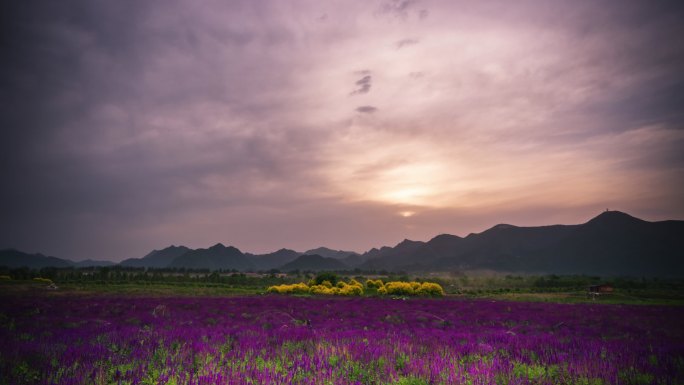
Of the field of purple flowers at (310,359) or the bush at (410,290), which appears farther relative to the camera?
the bush at (410,290)

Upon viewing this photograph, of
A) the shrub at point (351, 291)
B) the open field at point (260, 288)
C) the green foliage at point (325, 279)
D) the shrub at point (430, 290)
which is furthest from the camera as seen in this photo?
the green foliage at point (325, 279)

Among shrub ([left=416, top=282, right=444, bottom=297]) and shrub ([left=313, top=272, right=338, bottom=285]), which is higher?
shrub ([left=313, top=272, right=338, bottom=285])

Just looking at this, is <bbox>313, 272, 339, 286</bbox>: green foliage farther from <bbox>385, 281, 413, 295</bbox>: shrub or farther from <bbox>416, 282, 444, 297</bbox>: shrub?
<bbox>416, 282, 444, 297</bbox>: shrub

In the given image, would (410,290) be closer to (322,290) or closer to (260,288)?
(322,290)

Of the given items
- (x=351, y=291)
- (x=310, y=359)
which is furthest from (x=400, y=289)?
(x=310, y=359)

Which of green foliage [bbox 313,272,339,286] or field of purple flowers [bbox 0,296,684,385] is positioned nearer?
field of purple flowers [bbox 0,296,684,385]

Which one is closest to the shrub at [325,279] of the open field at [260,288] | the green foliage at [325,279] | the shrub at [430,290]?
the green foliage at [325,279]

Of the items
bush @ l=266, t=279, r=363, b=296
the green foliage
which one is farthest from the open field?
the green foliage

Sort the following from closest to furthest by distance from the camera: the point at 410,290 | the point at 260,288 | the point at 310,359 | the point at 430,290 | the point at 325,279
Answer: the point at 310,359, the point at 410,290, the point at 430,290, the point at 325,279, the point at 260,288

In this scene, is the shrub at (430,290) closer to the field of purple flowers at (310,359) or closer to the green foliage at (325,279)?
the green foliage at (325,279)

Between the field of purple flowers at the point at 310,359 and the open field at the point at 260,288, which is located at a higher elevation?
the field of purple flowers at the point at 310,359

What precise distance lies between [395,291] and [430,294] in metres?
3.94

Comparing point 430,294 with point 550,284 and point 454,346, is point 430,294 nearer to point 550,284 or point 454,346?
point 454,346

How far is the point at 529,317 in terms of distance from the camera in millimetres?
16578
